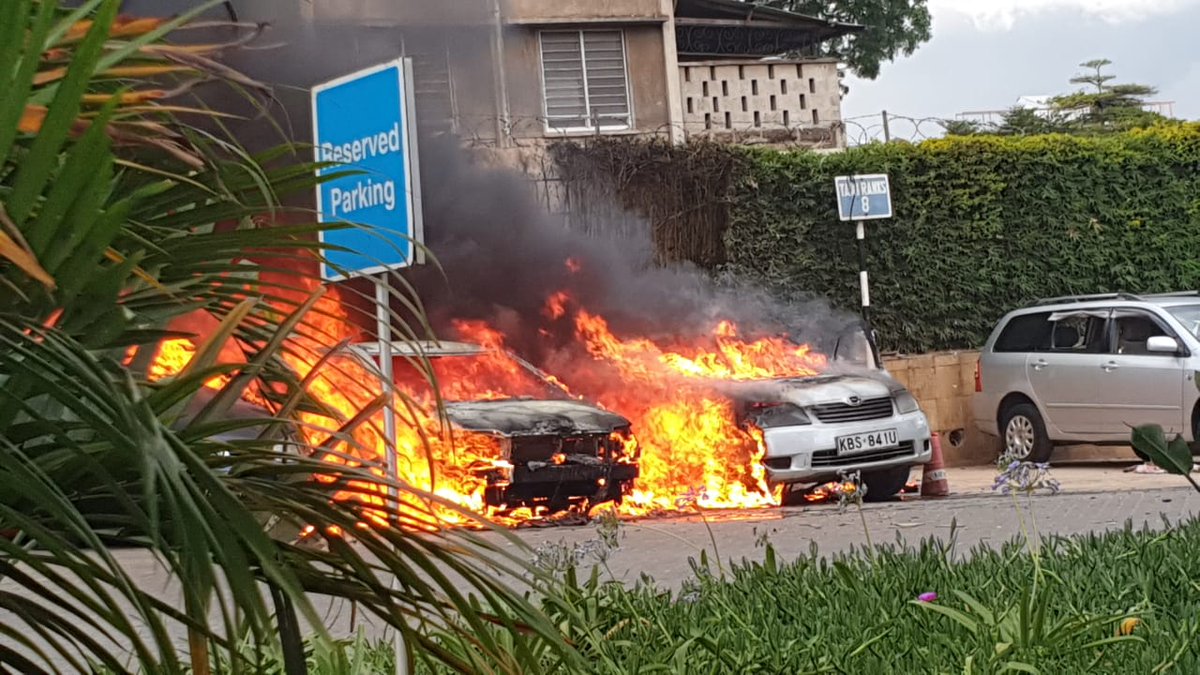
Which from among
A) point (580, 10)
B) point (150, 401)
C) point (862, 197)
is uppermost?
point (580, 10)

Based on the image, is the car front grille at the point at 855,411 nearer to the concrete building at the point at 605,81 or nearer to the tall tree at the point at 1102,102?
the concrete building at the point at 605,81

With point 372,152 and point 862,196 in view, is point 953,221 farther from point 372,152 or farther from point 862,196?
point 372,152

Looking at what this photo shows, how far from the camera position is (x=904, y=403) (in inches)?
517

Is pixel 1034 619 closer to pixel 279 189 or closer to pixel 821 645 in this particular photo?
pixel 821 645

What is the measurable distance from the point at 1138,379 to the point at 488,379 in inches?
271

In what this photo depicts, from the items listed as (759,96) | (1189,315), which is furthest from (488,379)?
(759,96)

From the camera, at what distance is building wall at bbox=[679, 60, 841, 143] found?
22.1m

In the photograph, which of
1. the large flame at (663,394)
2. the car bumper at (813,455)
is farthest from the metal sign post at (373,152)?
the car bumper at (813,455)

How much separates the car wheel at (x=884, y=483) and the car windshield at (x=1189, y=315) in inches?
156

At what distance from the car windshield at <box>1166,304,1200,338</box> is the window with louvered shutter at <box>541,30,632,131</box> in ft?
30.9

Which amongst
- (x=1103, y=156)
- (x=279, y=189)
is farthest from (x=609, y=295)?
(x=279, y=189)

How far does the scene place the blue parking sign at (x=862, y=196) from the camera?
17203 millimetres

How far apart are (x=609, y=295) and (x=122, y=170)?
1327 cm

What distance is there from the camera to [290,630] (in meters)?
1.92
